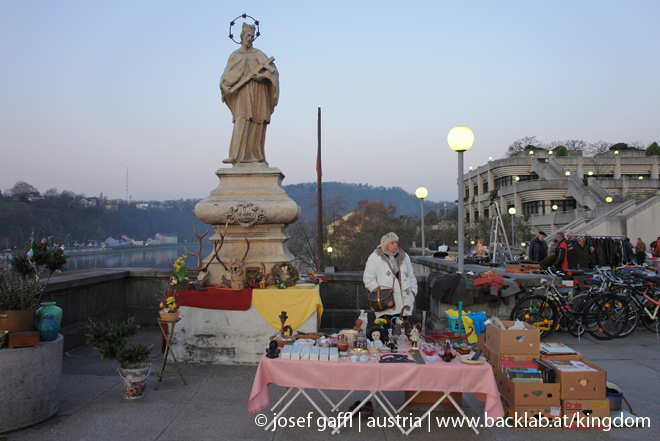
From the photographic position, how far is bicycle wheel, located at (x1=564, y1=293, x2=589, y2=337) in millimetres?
7500

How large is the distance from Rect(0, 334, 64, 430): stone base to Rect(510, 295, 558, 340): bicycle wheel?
6674mm

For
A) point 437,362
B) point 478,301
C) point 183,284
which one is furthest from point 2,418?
point 478,301

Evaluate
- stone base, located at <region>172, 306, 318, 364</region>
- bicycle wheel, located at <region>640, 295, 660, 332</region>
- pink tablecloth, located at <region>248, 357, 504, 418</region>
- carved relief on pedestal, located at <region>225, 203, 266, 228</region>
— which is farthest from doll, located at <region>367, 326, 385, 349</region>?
bicycle wheel, located at <region>640, 295, 660, 332</region>

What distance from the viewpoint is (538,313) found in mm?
7281

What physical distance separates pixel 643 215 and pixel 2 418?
3344cm

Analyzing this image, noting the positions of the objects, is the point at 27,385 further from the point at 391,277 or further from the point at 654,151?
the point at 654,151

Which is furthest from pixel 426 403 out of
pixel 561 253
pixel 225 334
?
pixel 561 253

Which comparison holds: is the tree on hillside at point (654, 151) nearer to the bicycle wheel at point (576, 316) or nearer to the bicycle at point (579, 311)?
the bicycle at point (579, 311)

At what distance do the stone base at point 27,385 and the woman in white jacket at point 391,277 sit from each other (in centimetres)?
361

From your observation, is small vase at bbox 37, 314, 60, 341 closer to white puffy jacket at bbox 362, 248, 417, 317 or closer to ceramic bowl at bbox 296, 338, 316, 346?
ceramic bowl at bbox 296, 338, 316, 346

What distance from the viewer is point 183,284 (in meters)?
6.02

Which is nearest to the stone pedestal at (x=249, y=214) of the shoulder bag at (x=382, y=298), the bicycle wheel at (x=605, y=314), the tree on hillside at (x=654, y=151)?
the shoulder bag at (x=382, y=298)

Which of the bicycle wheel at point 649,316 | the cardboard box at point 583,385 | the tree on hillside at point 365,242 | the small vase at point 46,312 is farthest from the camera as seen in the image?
the tree on hillside at point 365,242

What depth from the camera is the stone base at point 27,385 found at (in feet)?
12.6
